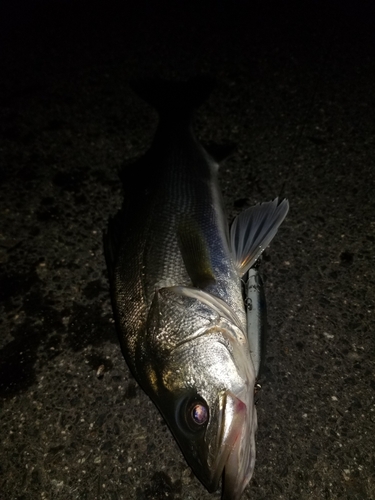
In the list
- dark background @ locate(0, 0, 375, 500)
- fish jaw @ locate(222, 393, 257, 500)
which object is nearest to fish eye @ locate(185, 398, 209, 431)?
fish jaw @ locate(222, 393, 257, 500)

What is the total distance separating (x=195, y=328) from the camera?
6.09ft

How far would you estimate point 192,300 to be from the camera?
1.94m

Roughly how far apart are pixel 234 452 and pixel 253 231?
128 cm

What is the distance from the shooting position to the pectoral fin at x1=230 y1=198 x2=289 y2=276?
230 centimetres

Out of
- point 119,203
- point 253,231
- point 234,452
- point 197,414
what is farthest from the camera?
point 119,203

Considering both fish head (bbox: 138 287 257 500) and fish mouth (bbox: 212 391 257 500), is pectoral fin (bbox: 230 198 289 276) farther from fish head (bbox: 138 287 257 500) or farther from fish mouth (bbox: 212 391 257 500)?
fish mouth (bbox: 212 391 257 500)

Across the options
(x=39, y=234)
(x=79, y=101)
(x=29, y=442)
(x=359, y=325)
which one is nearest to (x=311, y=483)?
(x=359, y=325)

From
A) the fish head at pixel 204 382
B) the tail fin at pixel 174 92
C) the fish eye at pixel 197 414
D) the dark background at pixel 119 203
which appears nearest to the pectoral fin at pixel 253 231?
the dark background at pixel 119 203

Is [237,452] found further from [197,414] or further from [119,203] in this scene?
[119,203]

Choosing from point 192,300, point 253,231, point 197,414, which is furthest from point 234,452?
point 253,231

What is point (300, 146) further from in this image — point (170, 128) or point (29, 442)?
point (29, 442)

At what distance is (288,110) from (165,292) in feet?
7.80

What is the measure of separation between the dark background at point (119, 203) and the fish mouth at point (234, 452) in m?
0.36

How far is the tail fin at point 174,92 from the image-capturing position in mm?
3312
